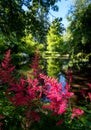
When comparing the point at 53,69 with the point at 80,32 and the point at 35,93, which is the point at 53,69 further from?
the point at 35,93

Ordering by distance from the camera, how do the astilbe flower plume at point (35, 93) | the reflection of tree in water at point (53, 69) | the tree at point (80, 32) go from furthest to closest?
the reflection of tree in water at point (53, 69), the tree at point (80, 32), the astilbe flower plume at point (35, 93)

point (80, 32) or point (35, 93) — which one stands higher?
point (80, 32)

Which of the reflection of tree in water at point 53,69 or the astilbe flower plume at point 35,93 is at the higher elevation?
the reflection of tree in water at point 53,69

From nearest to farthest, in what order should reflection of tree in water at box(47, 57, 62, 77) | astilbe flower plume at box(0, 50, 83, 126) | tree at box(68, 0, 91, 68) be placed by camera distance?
astilbe flower plume at box(0, 50, 83, 126) → tree at box(68, 0, 91, 68) → reflection of tree in water at box(47, 57, 62, 77)

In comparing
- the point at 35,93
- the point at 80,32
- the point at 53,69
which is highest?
the point at 80,32

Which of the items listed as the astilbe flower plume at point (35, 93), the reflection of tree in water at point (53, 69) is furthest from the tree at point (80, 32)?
the astilbe flower plume at point (35, 93)

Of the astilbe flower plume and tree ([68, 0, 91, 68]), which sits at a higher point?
tree ([68, 0, 91, 68])

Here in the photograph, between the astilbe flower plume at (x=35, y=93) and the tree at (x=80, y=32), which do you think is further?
the tree at (x=80, y=32)

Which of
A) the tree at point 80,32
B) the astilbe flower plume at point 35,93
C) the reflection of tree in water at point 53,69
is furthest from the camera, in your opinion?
the reflection of tree in water at point 53,69

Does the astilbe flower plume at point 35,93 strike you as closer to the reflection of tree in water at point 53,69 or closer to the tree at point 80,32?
the tree at point 80,32

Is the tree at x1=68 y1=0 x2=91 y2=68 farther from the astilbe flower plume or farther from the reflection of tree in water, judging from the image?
the astilbe flower plume

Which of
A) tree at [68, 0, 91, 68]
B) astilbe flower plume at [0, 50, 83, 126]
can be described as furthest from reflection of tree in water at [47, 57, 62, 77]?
astilbe flower plume at [0, 50, 83, 126]

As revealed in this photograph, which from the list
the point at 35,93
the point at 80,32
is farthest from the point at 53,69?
the point at 35,93

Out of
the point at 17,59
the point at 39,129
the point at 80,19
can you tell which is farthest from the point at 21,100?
the point at 17,59
